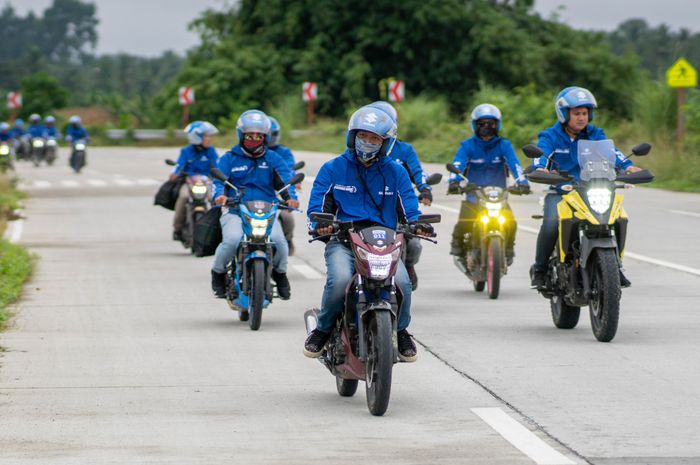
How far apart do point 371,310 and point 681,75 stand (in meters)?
26.8

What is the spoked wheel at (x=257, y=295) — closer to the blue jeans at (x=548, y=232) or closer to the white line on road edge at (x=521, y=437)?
the blue jeans at (x=548, y=232)

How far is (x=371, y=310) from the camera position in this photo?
849 centimetres

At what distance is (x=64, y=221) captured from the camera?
26953mm

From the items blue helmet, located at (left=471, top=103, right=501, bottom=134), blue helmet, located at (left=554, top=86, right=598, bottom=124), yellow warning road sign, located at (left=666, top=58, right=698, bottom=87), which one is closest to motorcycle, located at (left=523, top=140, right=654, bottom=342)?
blue helmet, located at (left=554, top=86, right=598, bottom=124)

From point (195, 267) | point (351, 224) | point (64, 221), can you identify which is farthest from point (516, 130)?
point (351, 224)

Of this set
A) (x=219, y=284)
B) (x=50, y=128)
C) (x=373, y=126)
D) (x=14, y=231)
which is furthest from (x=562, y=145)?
(x=50, y=128)

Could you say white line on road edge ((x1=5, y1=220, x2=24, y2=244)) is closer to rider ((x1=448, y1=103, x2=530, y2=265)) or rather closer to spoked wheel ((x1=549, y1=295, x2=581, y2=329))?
rider ((x1=448, y1=103, x2=530, y2=265))

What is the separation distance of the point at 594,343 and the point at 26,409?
14.2 feet

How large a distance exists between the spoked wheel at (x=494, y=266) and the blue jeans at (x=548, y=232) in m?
2.10

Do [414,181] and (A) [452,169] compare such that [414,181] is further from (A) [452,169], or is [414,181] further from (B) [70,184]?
(B) [70,184]

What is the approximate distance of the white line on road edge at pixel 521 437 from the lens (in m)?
7.30

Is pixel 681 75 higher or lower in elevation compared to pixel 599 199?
higher

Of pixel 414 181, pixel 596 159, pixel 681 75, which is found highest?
pixel 681 75

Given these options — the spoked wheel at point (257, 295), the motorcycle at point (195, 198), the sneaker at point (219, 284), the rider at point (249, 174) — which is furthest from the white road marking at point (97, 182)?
the spoked wheel at point (257, 295)
